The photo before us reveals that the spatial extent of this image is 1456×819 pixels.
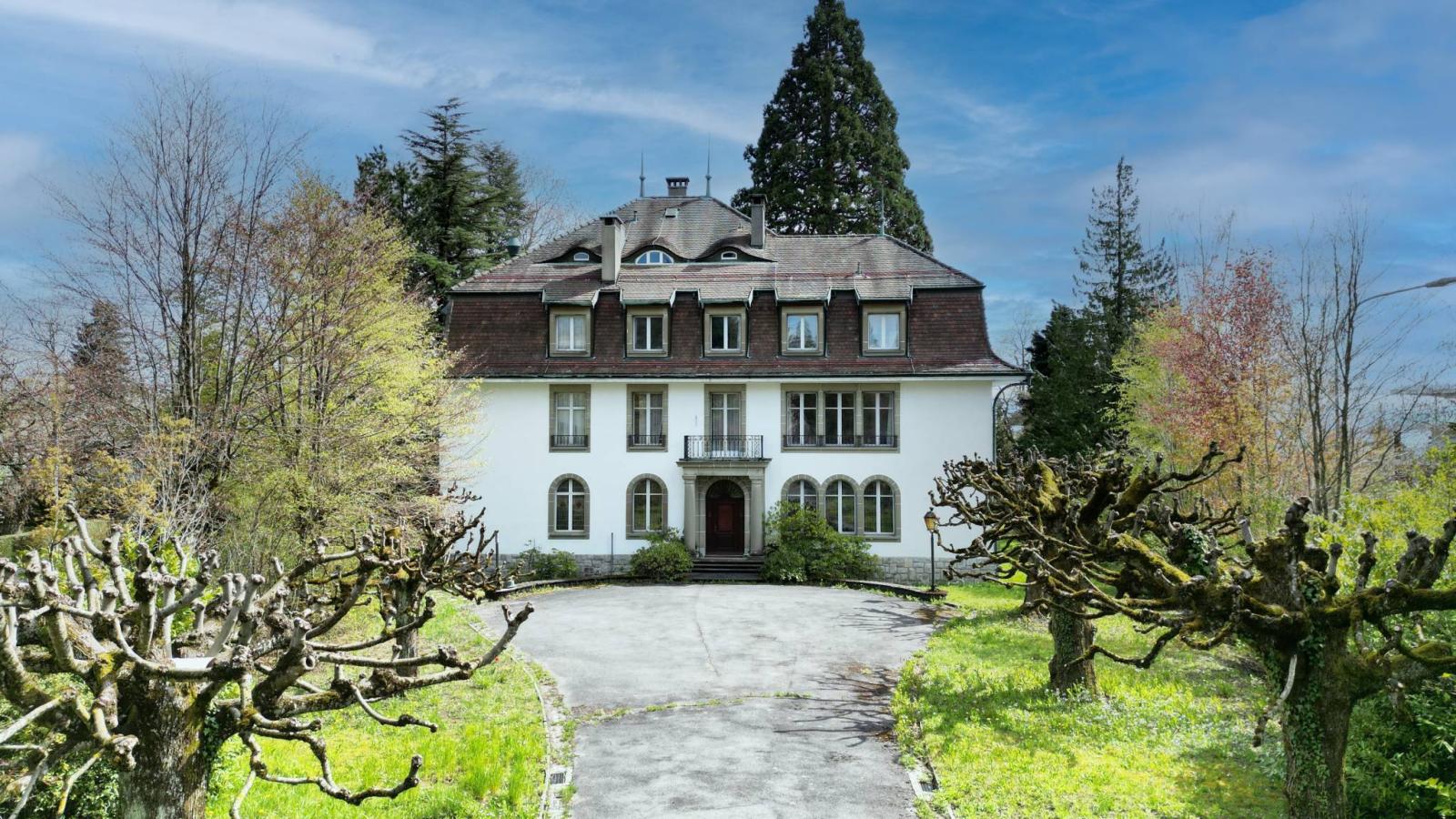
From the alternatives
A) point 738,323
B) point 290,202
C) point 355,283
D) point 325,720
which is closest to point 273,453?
point 355,283

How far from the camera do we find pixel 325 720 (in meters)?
11.7

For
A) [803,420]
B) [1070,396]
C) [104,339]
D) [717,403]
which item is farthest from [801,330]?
[104,339]

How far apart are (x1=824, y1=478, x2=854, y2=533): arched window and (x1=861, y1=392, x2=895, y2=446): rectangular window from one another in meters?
1.54

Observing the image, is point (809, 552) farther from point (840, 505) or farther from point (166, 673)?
point (166, 673)

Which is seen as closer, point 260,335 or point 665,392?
point 260,335

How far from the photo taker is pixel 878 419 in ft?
92.6

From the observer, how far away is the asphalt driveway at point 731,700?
9219mm

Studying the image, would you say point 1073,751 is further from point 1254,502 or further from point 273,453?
point 273,453

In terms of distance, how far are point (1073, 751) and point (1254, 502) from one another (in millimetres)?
10767

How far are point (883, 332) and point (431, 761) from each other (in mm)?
21226

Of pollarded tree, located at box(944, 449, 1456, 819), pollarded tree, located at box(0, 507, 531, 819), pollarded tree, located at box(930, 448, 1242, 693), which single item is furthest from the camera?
pollarded tree, located at box(930, 448, 1242, 693)

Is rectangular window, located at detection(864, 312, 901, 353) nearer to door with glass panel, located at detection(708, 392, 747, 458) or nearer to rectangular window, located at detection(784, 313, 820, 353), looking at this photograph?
rectangular window, located at detection(784, 313, 820, 353)

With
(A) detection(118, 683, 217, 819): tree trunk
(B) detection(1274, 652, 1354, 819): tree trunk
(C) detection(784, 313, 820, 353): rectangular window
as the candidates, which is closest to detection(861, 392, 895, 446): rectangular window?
(C) detection(784, 313, 820, 353): rectangular window

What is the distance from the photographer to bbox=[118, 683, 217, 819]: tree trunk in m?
5.22
